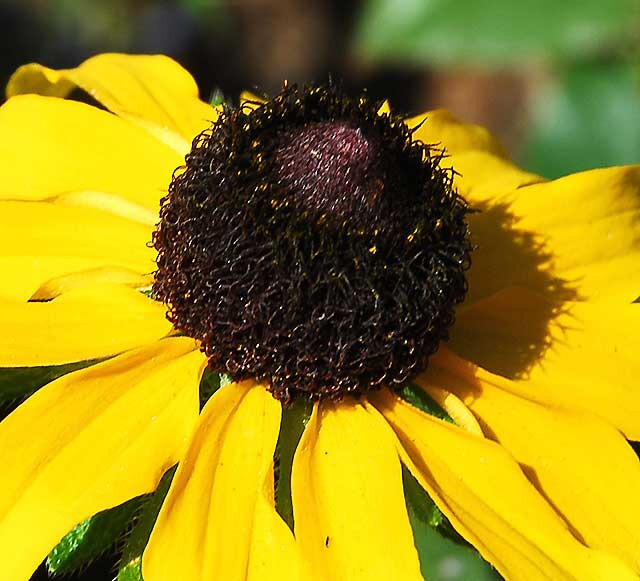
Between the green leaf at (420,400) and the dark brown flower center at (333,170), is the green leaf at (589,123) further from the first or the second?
the dark brown flower center at (333,170)

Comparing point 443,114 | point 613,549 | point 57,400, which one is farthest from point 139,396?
point 443,114

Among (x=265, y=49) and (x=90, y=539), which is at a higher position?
(x=265, y=49)

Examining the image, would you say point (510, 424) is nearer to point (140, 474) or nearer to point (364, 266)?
point (364, 266)

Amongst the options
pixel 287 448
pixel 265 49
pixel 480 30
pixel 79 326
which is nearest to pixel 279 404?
pixel 287 448

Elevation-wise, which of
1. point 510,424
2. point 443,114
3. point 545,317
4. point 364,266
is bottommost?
point 510,424

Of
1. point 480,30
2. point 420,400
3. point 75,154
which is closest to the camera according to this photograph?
point 420,400

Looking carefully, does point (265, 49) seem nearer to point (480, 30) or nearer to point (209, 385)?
point (480, 30)

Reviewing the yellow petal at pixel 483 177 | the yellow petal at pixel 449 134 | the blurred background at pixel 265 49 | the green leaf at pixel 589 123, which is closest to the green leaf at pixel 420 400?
the yellow petal at pixel 483 177

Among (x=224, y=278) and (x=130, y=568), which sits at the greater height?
(x=224, y=278)
